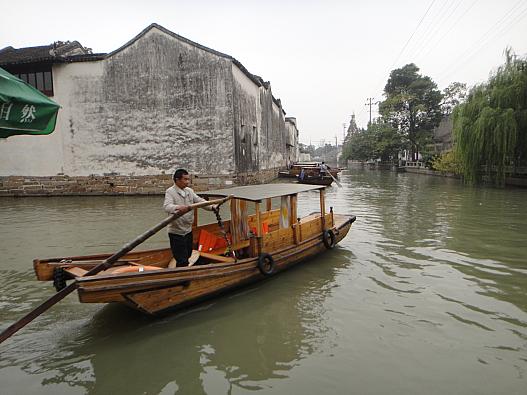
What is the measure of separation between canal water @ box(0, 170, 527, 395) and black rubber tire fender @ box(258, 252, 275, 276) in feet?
0.91

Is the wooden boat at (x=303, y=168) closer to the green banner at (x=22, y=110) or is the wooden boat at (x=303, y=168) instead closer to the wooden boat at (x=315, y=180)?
the wooden boat at (x=315, y=180)

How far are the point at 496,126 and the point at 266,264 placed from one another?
→ 1694cm

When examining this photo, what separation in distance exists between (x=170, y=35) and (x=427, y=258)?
565 inches

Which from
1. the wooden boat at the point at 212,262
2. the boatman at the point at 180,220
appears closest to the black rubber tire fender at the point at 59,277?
the wooden boat at the point at 212,262

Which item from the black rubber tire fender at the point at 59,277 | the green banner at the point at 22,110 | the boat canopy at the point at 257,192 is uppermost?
the green banner at the point at 22,110

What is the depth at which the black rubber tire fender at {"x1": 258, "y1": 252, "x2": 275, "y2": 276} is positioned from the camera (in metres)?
5.52

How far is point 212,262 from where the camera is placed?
5.66m

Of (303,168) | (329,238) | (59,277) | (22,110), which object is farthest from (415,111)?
(22,110)

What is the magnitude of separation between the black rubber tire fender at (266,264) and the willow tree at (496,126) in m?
16.7

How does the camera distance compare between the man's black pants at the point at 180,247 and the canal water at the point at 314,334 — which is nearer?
the canal water at the point at 314,334

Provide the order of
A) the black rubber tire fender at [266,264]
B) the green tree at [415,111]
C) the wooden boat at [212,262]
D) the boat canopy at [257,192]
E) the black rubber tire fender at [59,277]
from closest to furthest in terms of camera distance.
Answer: the wooden boat at [212,262], the black rubber tire fender at [59,277], the black rubber tire fender at [266,264], the boat canopy at [257,192], the green tree at [415,111]

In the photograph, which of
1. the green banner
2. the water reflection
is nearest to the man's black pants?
the water reflection

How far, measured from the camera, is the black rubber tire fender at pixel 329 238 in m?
7.22

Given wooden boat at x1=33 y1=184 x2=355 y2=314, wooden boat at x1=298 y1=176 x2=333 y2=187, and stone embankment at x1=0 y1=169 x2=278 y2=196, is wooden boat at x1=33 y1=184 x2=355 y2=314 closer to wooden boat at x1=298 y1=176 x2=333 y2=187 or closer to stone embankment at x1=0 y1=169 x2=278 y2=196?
stone embankment at x1=0 y1=169 x2=278 y2=196
